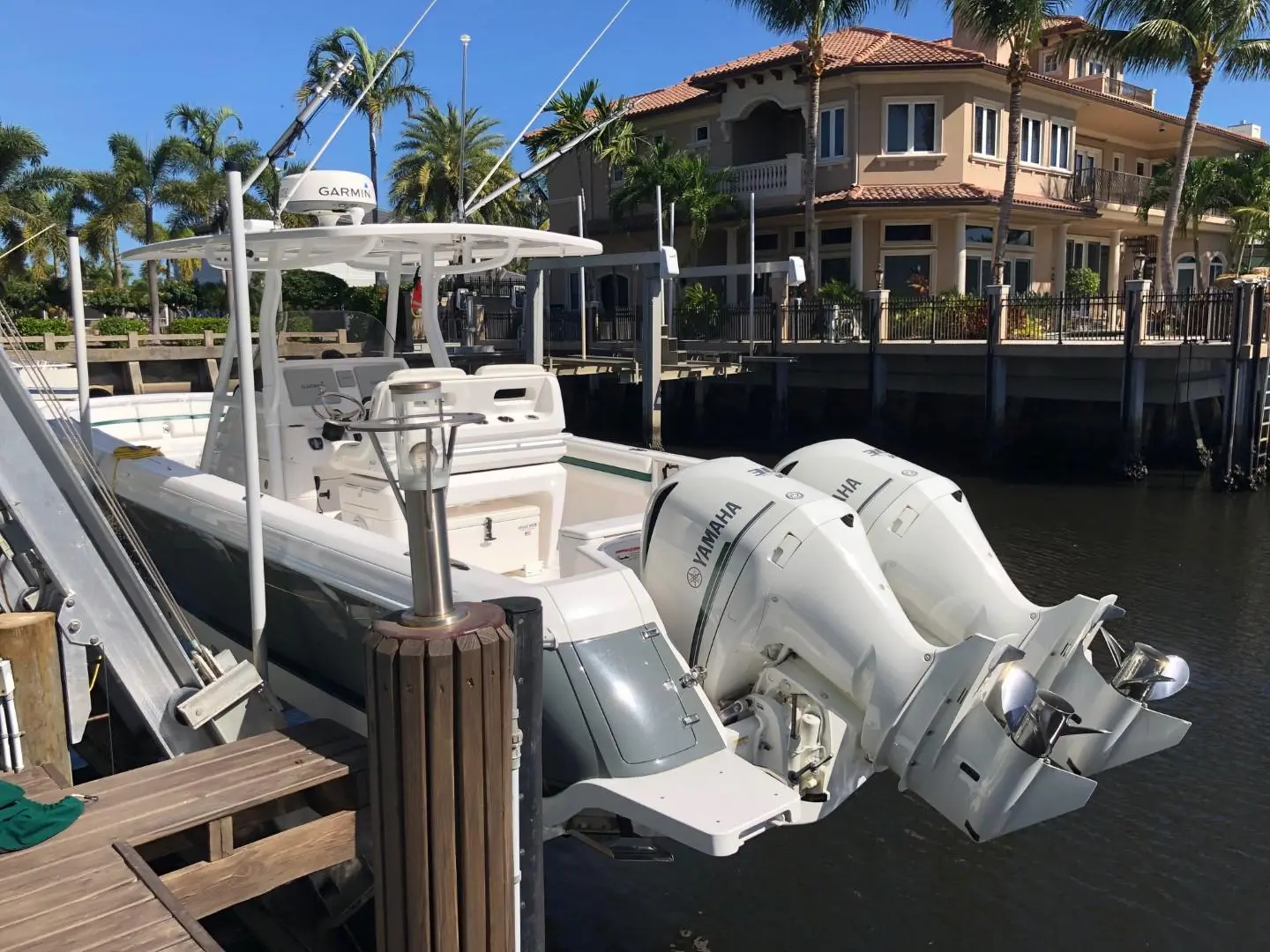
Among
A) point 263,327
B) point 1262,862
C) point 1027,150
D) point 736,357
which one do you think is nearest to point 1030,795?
point 1262,862

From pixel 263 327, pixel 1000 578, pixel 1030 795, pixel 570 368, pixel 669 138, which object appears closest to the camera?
pixel 1030 795

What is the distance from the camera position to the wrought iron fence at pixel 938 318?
65.9 feet

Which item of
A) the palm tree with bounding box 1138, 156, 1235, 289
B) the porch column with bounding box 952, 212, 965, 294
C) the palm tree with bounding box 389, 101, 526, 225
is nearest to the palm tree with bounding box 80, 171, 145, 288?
the palm tree with bounding box 389, 101, 526, 225

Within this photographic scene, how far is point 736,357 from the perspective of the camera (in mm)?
21484

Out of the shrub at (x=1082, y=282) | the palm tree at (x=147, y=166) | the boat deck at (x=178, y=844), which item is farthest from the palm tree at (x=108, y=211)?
the boat deck at (x=178, y=844)

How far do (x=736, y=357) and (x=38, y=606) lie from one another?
17.9m

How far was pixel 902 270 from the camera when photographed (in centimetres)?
2703

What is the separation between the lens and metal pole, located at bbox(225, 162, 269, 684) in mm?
4094

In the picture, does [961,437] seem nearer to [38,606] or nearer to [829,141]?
[829,141]

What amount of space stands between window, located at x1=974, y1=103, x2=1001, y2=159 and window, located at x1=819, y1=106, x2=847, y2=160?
3226 millimetres

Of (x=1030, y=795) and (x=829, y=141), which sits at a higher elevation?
(x=829, y=141)

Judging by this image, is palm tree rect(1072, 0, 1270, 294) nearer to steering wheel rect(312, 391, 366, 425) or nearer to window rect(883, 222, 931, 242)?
window rect(883, 222, 931, 242)

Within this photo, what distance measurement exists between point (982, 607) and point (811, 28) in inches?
888

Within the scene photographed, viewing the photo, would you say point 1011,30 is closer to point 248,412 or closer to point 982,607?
point 982,607
